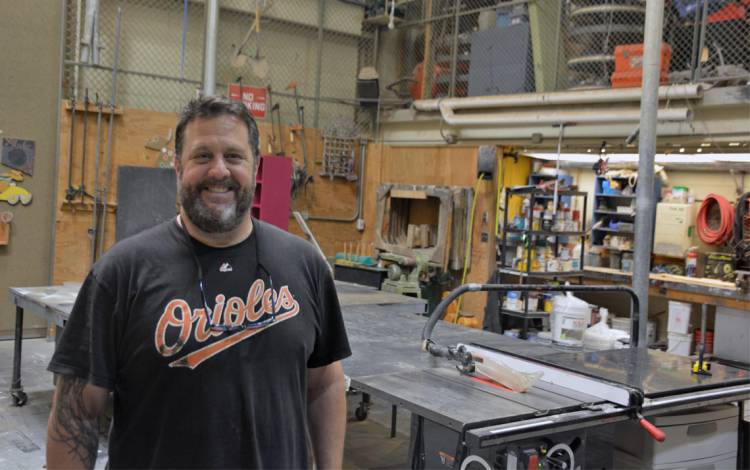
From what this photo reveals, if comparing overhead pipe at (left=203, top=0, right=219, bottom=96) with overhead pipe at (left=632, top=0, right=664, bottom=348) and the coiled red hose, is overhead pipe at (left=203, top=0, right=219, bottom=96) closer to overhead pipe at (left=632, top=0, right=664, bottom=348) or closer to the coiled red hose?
overhead pipe at (left=632, top=0, right=664, bottom=348)

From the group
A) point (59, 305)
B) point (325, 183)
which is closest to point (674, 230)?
point (325, 183)

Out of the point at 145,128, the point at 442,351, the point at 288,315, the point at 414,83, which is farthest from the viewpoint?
the point at 414,83

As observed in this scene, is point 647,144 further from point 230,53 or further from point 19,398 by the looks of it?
point 230,53

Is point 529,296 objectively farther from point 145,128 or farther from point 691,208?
point 145,128

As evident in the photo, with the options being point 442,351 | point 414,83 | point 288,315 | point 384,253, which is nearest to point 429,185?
point 384,253

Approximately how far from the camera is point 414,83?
9.49m

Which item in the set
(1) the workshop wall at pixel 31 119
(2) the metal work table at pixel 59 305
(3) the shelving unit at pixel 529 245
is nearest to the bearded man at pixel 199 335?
(2) the metal work table at pixel 59 305

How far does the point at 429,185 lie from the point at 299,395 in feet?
22.6

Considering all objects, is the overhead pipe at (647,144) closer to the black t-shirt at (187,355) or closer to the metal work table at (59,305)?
the metal work table at (59,305)

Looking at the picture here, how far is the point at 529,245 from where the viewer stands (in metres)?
6.86

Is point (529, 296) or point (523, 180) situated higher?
point (523, 180)

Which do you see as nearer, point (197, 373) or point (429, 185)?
point (197, 373)

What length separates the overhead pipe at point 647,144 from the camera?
4.89 metres

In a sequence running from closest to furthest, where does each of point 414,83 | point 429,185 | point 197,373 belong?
point 197,373
point 429,185
point 414,83
